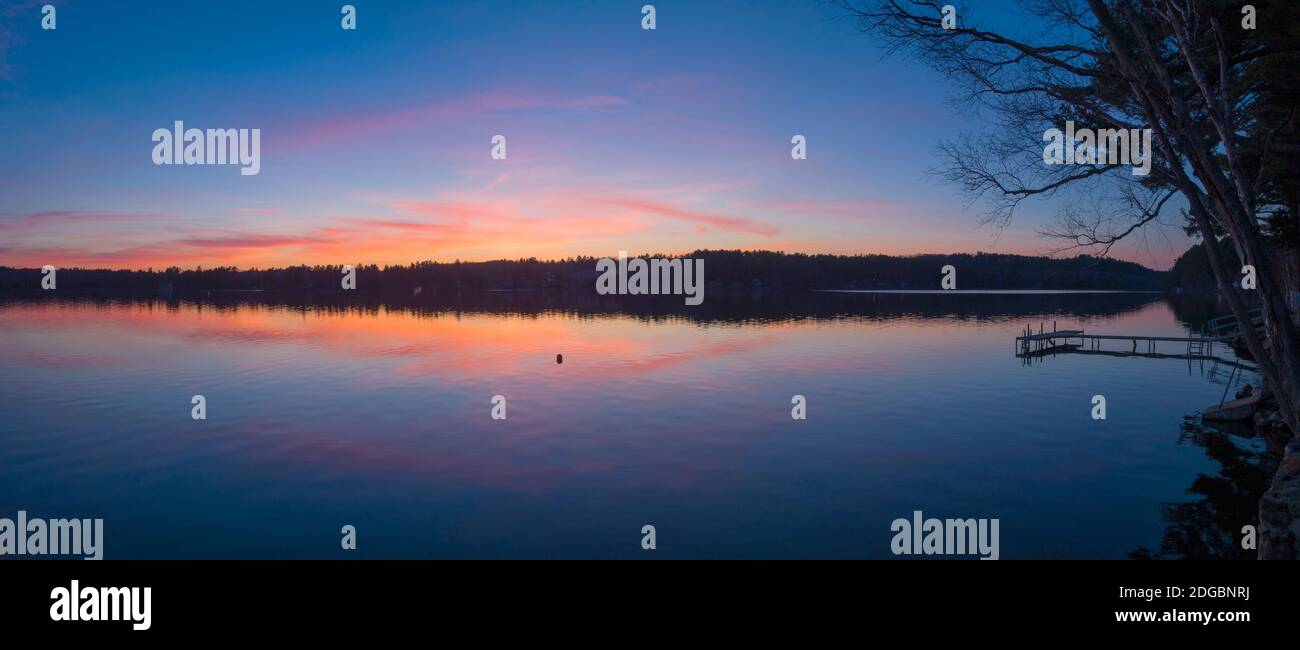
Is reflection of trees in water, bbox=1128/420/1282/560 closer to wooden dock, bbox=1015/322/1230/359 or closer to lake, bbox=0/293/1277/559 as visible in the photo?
lake, bbox=0/293/1277/559

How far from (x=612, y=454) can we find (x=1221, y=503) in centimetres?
1652

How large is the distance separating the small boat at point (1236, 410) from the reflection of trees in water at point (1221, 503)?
1.23m

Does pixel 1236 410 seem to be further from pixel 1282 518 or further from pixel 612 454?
pixel 1282 518

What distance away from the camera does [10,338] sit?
2224 inches

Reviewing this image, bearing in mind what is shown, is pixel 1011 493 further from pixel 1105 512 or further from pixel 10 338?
pixel 10 338

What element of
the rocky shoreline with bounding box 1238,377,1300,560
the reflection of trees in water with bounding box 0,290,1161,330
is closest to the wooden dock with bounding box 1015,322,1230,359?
the reflection of trees in water with bounding box 0,290,1161,330

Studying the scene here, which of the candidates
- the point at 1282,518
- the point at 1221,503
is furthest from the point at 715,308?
the point at 1282,518

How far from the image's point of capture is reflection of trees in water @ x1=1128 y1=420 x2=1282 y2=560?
15.3m

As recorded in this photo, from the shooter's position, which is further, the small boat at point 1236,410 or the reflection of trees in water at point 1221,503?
the small boat at point 1236,410

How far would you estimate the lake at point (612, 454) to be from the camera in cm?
1638

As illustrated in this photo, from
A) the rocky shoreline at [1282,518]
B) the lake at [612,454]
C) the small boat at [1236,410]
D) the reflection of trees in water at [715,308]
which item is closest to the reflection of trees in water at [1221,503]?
the lake at [612,454]

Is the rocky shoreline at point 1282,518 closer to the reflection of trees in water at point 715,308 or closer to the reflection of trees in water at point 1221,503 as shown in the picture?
the reflection of trees in water at point 1221,503

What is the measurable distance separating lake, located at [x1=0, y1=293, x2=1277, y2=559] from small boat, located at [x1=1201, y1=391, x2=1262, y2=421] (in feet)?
4.40
